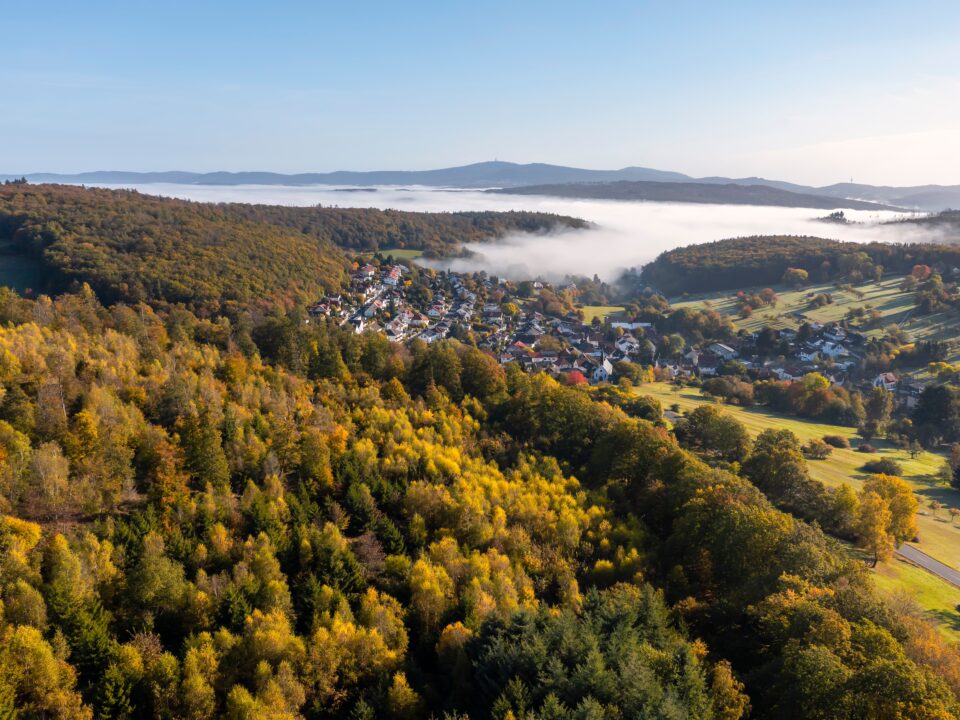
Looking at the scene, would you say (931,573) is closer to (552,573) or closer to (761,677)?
(761,677)

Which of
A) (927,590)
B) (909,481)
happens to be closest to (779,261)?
(909,481)

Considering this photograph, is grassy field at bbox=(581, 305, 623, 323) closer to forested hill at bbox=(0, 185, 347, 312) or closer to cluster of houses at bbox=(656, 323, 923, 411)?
cluster of houses at bbox=(656, 323, 923, 411)

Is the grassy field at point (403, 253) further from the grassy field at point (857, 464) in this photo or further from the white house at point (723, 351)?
the grassy field at point (857, 464)

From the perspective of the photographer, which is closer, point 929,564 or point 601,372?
point 929,564

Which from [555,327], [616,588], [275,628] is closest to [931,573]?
[616,588]

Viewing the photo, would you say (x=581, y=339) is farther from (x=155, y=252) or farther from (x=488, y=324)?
(x=155, y=252)
